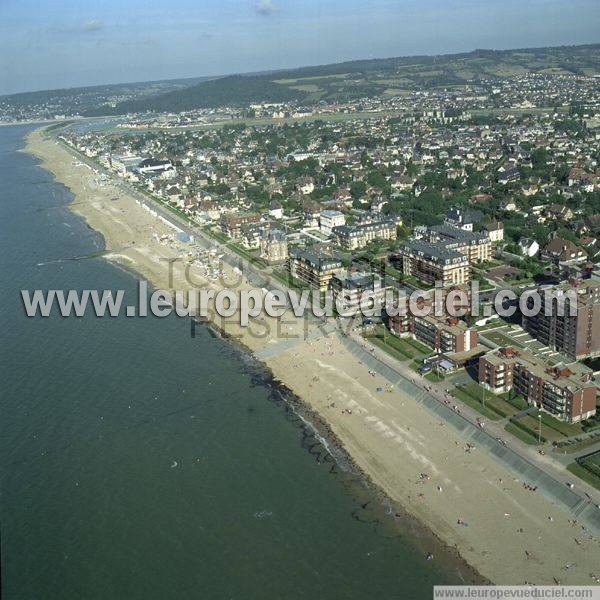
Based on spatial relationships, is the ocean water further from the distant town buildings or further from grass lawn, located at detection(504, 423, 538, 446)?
the distant town buildings

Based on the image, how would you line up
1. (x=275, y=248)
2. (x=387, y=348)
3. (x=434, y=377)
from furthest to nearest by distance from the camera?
(x=275, y=248) < (x=387, y=348) < (x=434, y=377)

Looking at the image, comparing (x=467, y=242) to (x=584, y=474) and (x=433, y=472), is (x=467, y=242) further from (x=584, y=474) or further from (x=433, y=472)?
(x=584, y=474)

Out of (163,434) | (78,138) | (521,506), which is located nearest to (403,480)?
(521,506)

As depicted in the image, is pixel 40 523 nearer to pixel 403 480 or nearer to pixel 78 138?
pixel 403 480

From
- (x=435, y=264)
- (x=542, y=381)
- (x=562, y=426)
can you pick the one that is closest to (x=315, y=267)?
(x=435, y=264)

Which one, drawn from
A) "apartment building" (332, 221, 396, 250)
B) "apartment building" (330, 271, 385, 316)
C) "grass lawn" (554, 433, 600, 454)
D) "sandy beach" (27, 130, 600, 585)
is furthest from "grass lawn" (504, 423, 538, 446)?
"apartment building" (332, 221, 396, 250)
